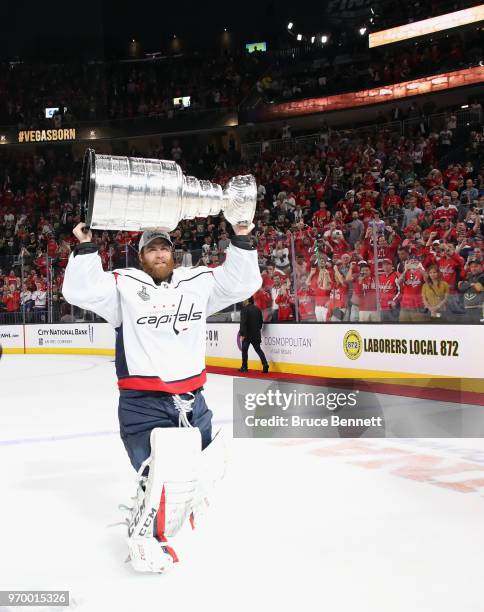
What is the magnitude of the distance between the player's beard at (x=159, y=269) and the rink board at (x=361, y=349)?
618 cm

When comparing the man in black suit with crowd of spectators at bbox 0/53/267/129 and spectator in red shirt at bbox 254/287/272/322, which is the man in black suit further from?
crowd of spectators at bbox 0/53/267/129

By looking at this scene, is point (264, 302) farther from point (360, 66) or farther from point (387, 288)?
point (360, 66)

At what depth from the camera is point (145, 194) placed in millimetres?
3146

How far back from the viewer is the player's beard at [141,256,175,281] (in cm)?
353

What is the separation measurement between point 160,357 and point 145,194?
76cm

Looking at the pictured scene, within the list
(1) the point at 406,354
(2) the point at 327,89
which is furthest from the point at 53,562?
(2) the point at 327,89

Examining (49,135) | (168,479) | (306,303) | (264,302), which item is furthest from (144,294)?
(49,135)

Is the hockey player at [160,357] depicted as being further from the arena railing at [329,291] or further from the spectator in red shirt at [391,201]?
the spectator in red shirt at [391,201]

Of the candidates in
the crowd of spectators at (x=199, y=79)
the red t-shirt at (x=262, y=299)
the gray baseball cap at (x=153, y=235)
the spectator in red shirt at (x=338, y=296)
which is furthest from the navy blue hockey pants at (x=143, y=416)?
the crowd of spectators at (x=199, y=79)

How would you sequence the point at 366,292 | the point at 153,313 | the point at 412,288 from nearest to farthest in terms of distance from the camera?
the point at 153,313, the point at 412,288, the point at 366,292

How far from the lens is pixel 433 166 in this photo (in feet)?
58.3

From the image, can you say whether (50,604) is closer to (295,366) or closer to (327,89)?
(295,366)

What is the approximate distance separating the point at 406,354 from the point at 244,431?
12.2 ft

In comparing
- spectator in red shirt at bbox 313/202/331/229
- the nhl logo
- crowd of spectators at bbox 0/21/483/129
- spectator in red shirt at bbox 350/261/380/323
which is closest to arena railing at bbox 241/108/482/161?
crowd of spectators at bbox 0/21/483/129
